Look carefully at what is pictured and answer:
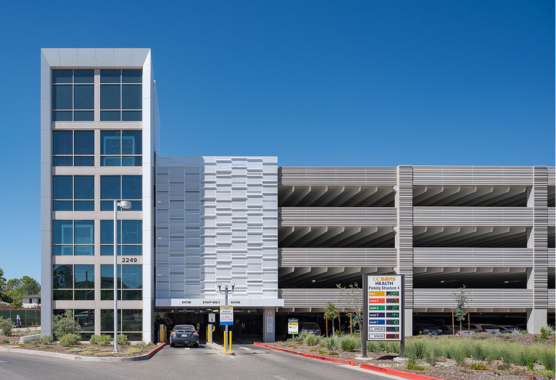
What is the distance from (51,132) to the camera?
3431 cm

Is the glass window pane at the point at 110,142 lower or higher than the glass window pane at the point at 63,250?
higher

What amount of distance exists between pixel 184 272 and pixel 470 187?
24029mm

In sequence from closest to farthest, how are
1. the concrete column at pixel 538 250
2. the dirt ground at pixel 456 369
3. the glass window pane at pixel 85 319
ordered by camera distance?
1. the dirt ground at pixel 456 369
2. the glass window pane at pixel 85 319
3. the concrete column at pixel 538 250

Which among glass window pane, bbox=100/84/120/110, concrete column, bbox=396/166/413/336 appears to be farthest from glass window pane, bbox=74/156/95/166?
concrete column, bbox=396/166/413/336

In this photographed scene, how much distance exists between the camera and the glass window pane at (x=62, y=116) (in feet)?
113

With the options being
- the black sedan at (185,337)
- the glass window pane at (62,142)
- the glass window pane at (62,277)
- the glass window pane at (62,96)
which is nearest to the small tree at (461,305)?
the black sedan at (185,337)

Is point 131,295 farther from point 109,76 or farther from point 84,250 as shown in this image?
point 109,76

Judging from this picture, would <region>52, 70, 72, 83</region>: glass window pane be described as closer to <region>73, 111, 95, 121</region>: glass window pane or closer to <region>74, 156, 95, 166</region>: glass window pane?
<region>73, 111, 95, 121</region>: glass window pane

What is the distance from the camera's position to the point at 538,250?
128ft

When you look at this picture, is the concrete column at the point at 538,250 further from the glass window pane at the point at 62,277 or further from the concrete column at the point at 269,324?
the glass window pane at the point at 62,277

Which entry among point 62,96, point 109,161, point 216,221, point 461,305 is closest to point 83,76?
point 62,96

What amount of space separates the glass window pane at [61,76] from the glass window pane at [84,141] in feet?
12.9

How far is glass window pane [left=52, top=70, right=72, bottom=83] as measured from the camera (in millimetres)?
34812

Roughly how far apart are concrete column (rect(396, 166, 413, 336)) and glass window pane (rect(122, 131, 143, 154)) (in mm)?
20372
